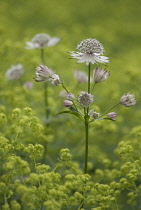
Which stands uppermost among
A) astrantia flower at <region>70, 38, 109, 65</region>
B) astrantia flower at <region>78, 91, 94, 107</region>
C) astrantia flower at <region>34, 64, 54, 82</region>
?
astrantia flower at <region>70, 38, 109, 65</region>

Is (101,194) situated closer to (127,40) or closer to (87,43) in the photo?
(87,43)

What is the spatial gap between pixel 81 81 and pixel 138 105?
822mm

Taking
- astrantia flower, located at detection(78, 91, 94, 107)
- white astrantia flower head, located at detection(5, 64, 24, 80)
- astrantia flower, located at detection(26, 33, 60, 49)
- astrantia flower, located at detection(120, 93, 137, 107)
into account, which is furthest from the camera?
white astrantia flower head, located at detection(5, 64, 24, 80)

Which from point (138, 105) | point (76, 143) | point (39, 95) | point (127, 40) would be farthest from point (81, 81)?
point (127, 40)

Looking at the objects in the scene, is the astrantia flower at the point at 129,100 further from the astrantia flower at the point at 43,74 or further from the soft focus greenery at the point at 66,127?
the astrantia flower at the point at 43,74

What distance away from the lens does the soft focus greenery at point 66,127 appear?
1404mm

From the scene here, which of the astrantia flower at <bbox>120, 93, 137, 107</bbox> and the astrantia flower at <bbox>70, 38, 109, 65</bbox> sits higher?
the astrantia flower at <bbox>70, 38, 109, 65</bbox>

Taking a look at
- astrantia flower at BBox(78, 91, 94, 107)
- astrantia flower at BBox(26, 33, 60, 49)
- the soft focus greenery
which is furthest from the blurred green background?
astrantia flower at BBox(78, 91, 94, 107)

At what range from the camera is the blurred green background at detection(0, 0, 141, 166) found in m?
2.61

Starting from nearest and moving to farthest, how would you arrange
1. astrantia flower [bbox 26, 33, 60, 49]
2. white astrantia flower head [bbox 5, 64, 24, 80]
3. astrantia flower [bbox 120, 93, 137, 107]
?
astrantia flower [bbox 120, 93, 137, 107], astrantia flower [bbox 26, 33, 60, 49], white astrantia flower head [bbox 5, 64, 24, 80]

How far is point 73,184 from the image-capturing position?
1.41m

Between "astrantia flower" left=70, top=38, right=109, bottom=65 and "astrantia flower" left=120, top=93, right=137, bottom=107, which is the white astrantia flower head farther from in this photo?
"astrantia flower" left=120, top=93, right=137, bottom=107

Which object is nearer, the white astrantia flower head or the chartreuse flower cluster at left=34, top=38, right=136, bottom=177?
the chartreuse flower cluster at left=34, top=38, right=136, bottom=177

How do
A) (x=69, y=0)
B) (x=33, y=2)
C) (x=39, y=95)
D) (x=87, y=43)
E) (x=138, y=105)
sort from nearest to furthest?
(x=87, y=43) → (x=39, y=95) → (x=138, y=105) → (x=33, y=2) → (x=69, y=0)
